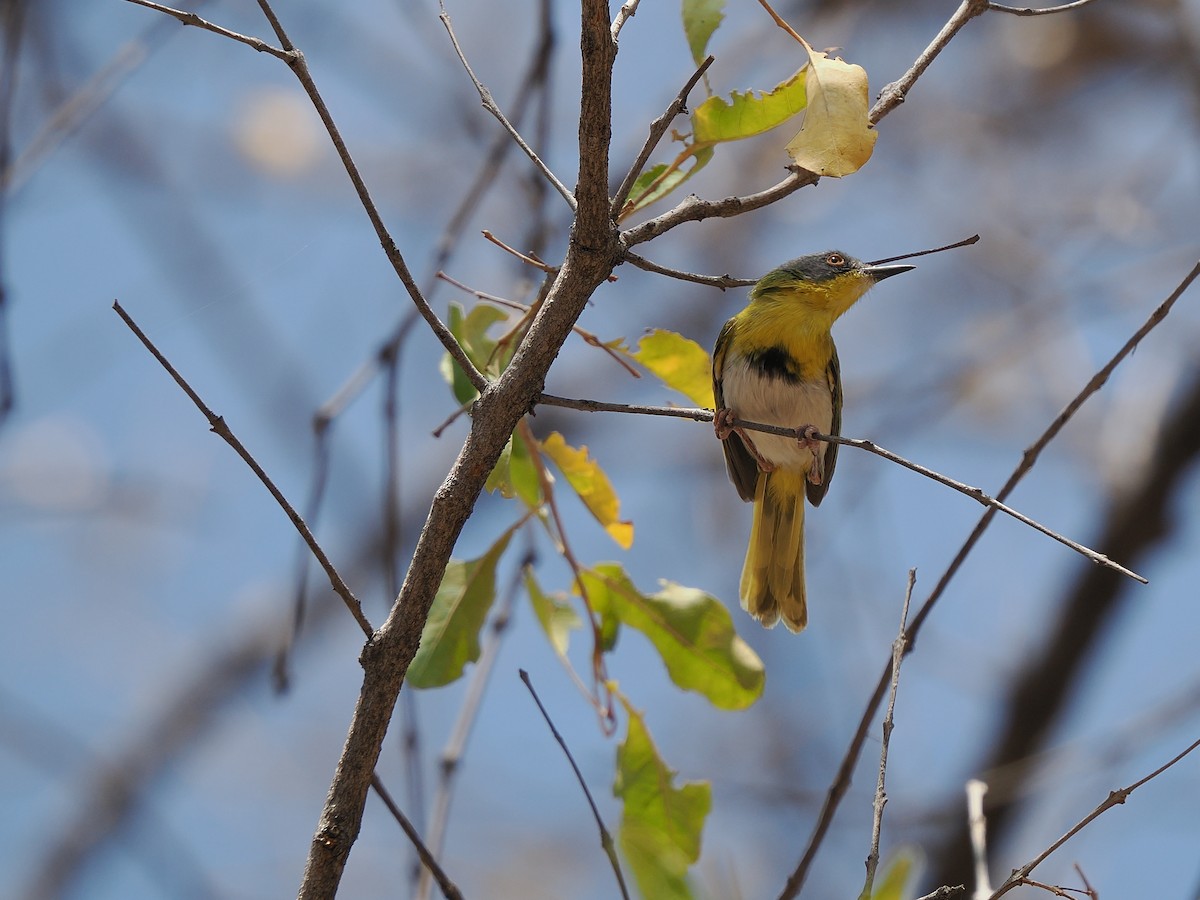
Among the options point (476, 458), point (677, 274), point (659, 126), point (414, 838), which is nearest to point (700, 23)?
point (659, 126)

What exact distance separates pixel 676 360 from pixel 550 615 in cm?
60

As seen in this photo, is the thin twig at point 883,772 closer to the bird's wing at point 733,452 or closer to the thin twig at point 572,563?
the thin twig at point 572,563

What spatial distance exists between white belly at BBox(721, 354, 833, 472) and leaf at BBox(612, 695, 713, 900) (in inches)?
53.0

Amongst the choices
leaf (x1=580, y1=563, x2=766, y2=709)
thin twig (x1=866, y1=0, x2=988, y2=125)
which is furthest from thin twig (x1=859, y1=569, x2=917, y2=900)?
thin twig (x1=866, y1=0, x2=988, y2=125)

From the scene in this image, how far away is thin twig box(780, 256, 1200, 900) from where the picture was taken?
1.90 m

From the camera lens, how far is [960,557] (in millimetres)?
1975

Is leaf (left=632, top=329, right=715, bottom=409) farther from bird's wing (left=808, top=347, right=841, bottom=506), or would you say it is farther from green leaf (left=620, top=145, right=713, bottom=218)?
bird's wing (left=808, top=347, right=841, bottom=506)

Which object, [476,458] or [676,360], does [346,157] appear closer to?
[476,458]

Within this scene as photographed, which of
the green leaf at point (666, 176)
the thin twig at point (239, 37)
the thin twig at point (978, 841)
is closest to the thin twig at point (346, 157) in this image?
the thin twig at point (239, 37)

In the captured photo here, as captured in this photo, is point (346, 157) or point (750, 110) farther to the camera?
point (750, 110)

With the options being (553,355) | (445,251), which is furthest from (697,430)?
(553,355)

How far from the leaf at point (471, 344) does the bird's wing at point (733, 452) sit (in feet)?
4.31

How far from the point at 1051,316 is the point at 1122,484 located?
0.96 m

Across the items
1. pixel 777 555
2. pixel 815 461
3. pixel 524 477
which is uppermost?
pixel 815 461
